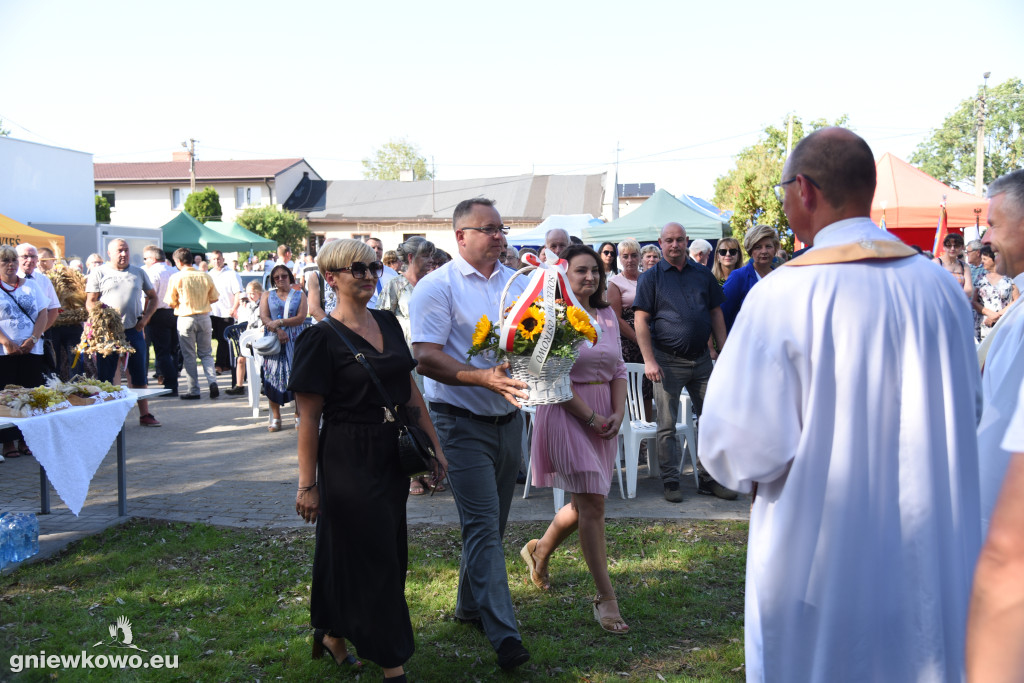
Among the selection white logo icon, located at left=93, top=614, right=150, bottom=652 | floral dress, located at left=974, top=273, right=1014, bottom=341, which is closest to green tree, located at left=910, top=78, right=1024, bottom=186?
floral dress, located at left=974, top=273, right=1014, bottom=341

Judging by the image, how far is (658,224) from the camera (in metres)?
15.4

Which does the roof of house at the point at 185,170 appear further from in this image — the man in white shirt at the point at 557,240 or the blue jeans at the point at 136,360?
the man in white shirt at the point at 557,240

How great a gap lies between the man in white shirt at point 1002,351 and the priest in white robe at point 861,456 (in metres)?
0.31

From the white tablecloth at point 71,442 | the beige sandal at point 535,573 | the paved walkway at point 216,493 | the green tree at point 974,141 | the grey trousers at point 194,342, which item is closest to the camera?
the beige sandal at point 535,573

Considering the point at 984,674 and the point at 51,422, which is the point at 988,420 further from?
the point at 51,422

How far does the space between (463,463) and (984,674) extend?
2867 millimetres

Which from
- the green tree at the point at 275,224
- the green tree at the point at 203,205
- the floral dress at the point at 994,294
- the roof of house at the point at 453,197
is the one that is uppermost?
the roof of house at the point at 453,197

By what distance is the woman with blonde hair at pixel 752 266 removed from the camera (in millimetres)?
7473

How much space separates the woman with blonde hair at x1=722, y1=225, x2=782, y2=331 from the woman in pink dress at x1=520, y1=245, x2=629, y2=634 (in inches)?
124

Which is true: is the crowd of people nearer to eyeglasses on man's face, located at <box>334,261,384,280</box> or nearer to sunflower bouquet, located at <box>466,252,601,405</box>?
eyeglasses on man's face, located at <box>334,261,384,280</box>

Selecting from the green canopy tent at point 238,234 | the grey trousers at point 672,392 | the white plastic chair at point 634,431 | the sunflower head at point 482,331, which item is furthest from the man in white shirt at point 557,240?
the green canopy tent at point 238,234

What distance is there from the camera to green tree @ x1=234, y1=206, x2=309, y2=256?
4700 cm

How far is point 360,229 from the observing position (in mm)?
Result: 55500

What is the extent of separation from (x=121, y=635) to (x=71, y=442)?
202 centimetres
